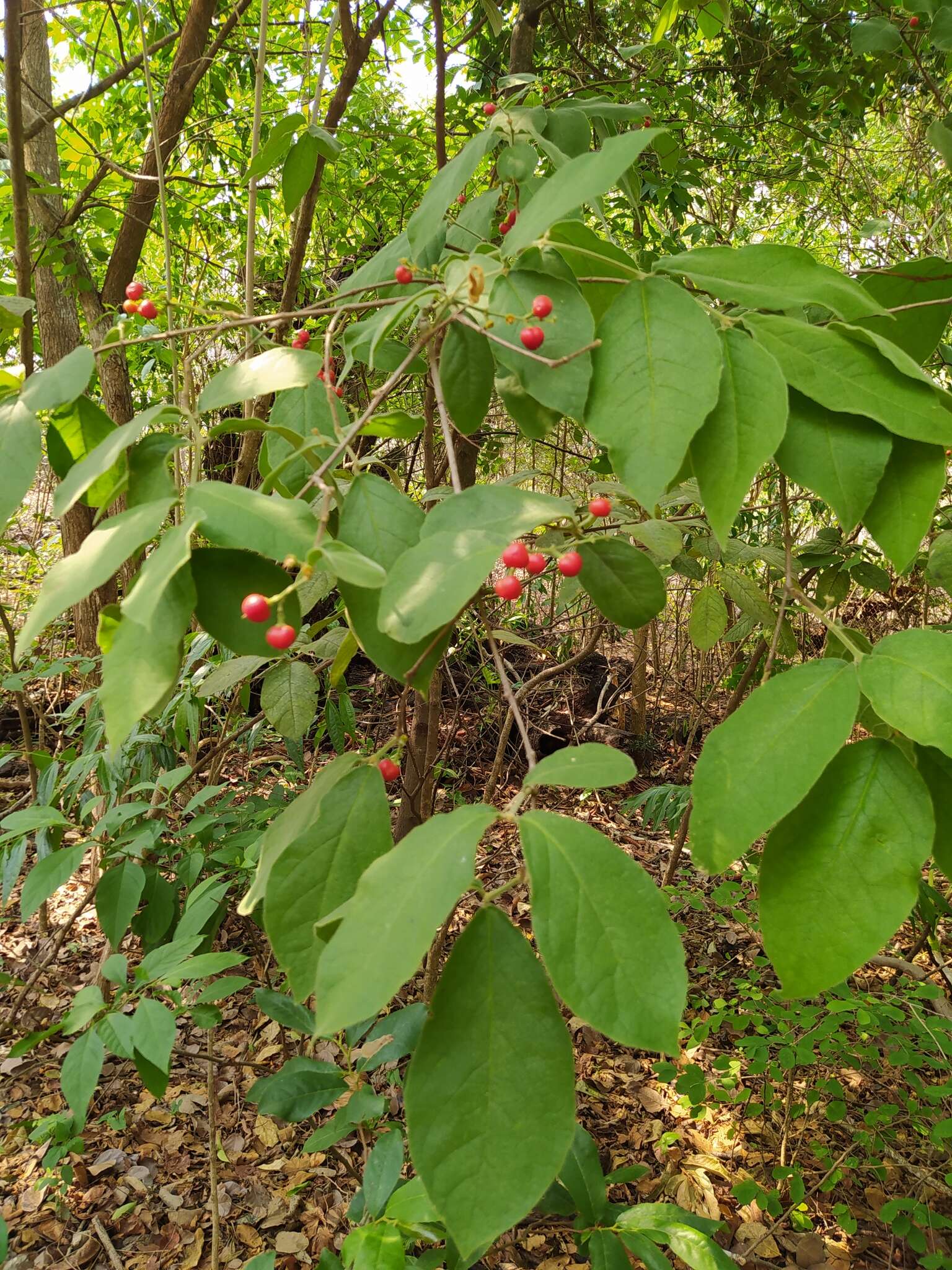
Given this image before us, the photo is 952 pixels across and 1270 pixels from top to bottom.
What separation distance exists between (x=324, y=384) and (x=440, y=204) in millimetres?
214

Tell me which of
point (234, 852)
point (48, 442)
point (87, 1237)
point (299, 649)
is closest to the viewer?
point (48, 442)

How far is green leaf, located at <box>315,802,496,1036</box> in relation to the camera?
37 centimetres

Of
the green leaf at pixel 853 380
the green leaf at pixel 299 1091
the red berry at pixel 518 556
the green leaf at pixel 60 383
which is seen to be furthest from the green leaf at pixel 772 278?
the green leaf at pixel 299 1091

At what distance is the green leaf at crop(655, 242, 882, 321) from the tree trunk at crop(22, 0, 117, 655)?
2.36 m

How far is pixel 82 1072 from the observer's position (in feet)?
3.75

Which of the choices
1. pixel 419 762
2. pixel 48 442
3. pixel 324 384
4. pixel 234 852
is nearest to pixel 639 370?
pixel 324 384

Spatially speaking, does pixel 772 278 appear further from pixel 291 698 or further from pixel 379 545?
pixel 291 698

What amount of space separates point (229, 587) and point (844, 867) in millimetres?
426

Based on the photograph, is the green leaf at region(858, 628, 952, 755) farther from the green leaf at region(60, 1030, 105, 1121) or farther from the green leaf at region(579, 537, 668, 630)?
the green leaf at region(60, 1030, 105, 1121)

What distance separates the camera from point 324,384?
707 millimetres

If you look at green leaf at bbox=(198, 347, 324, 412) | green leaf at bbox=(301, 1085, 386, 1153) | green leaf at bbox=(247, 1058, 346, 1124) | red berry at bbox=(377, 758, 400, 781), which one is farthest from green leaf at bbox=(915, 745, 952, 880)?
green leaf at bbox=(247, 1058, 346, 1124)

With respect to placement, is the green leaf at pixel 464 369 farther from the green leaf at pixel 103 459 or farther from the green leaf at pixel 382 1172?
the green leaf at pixel 382 1172

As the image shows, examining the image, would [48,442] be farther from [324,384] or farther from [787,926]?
[787,926]

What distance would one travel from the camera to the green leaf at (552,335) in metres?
0.58
